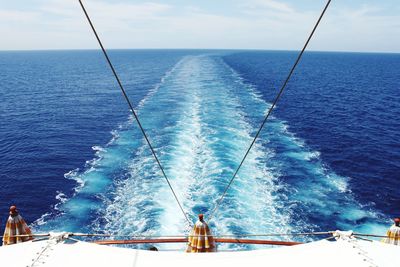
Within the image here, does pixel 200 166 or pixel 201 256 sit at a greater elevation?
pixel 201 256

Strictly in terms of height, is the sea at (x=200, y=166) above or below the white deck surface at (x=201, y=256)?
below

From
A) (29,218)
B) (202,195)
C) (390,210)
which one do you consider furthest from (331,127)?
(29,218)

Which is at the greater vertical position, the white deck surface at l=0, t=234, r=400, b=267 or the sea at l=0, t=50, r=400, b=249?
the white deck surface at l=0, t=234, r=400, b=267

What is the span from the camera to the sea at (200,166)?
22516 mm

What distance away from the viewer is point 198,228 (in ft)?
34.6

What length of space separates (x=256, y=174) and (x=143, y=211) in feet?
38.0

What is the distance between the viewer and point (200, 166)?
28.6 meters

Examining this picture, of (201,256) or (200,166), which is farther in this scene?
(200,166)

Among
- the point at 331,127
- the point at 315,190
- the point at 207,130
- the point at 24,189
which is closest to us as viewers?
the point at 315,190

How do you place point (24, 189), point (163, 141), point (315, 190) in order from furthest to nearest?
point (163, 141), point (24, 189), point (315, 190)

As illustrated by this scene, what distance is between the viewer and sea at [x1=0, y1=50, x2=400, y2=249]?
73.9 feet

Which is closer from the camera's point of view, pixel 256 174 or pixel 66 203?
pixel 66 203

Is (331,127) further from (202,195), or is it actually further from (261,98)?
(202,195)

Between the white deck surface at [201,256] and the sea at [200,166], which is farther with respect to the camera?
the sea at [200,166]
